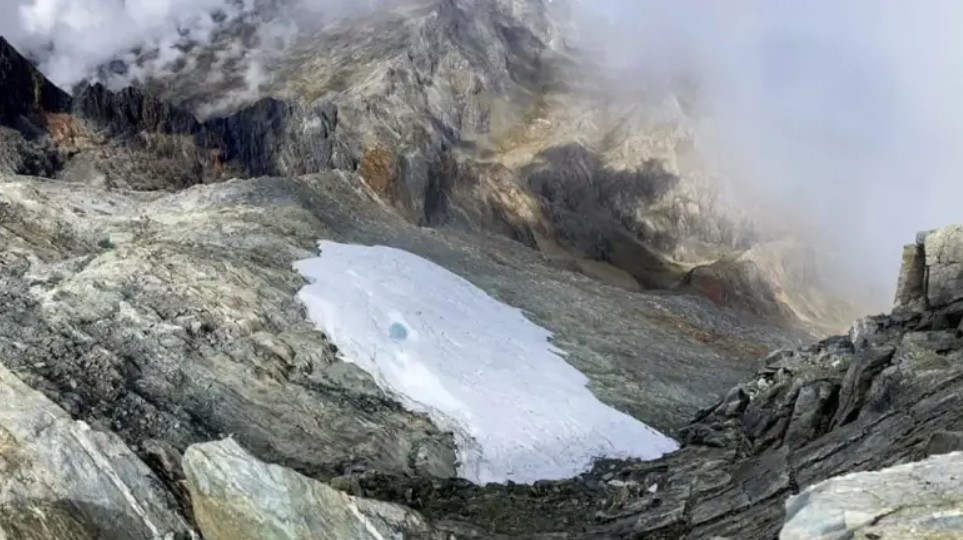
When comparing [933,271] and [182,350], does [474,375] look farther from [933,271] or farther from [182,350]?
[933,271]

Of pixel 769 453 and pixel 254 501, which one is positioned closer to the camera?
pixel 254 501

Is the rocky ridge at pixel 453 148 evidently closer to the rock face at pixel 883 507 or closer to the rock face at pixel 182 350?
the rock face at pixel 182 350

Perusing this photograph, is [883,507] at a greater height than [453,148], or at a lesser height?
lesser

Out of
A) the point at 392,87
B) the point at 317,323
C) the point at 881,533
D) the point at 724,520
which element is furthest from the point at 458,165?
the point at 881,533

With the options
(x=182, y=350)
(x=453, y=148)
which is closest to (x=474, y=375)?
(x=182, y=350)

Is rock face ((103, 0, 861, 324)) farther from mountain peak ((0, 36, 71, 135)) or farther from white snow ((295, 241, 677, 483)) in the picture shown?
white snow ((295, 241, 677, 483))

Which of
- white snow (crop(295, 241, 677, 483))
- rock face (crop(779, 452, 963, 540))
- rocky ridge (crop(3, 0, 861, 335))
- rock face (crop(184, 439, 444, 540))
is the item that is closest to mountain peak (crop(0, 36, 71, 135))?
rocky ridge (crop(3, 0, 861, 335))

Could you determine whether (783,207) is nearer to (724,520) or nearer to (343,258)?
(343,258)

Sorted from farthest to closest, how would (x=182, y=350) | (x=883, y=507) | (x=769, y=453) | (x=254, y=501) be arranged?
(x=182, y=350)
(x=769, y=453)
(x=254, y=501)
(x=883, y=507)

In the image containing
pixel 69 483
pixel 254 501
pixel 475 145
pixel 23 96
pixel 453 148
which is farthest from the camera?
pixel 475 145
